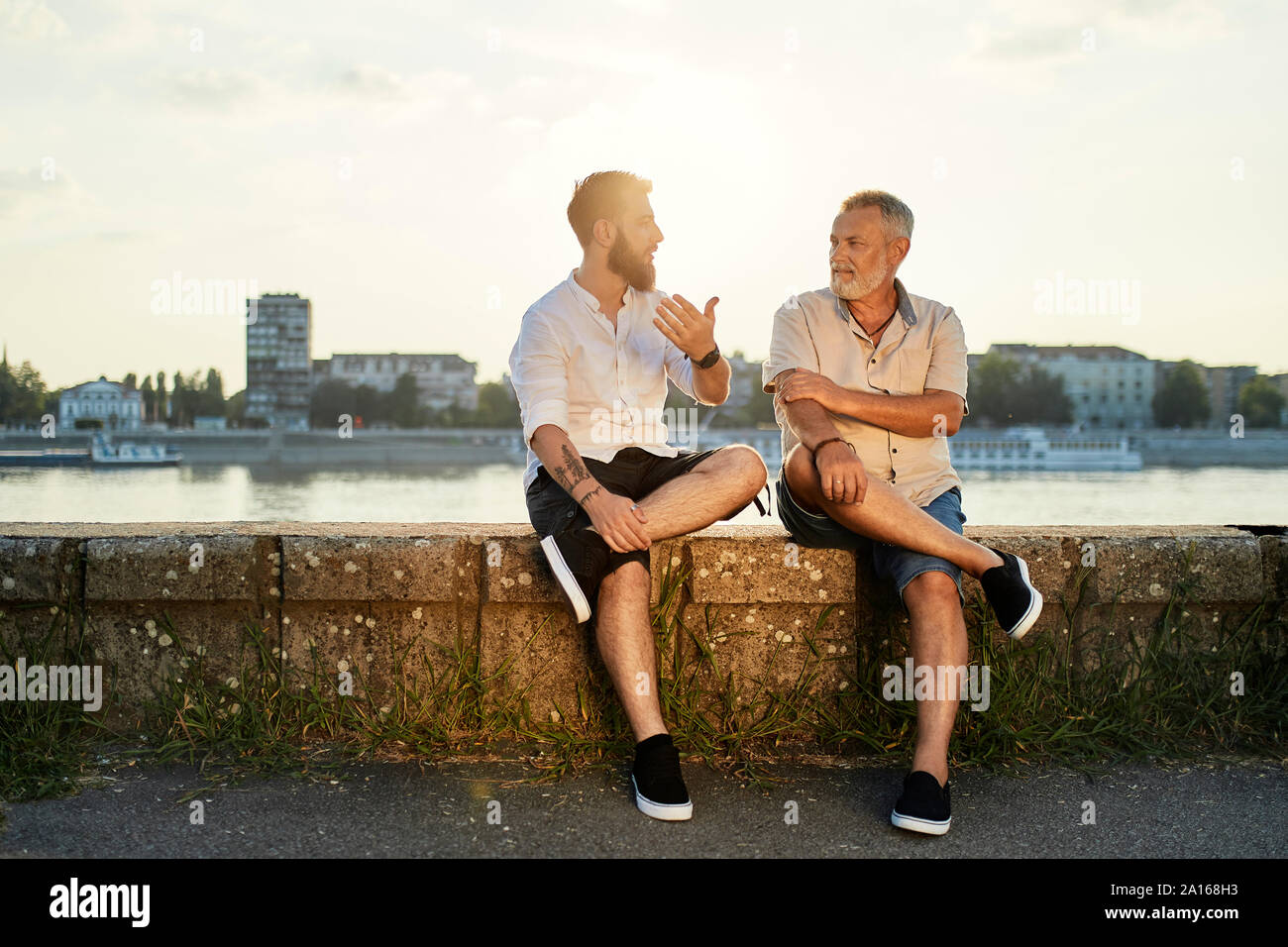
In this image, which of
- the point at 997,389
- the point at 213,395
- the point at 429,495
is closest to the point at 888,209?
the point at 429,495

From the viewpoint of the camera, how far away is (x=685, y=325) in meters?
2.69

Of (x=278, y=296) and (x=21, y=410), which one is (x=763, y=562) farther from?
(x=278, y=296)

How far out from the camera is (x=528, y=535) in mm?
2701

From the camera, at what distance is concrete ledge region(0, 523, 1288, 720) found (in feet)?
8.64

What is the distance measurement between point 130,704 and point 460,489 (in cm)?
3954

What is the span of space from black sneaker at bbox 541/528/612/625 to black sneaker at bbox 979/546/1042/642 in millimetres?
907

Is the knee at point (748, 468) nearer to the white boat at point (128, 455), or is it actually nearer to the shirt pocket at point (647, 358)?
the shirt pocket at point (647, 358)

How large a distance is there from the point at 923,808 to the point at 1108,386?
342ft

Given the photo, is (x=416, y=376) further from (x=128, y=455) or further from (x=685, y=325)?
(x=685, y=325)

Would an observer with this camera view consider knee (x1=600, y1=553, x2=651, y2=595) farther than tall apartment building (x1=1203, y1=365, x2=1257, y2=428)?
No

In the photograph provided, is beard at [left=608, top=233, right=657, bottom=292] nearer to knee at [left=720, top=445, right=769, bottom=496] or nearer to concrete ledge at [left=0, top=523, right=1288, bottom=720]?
knee at [left=720, top=445, right=769, bottom=496]

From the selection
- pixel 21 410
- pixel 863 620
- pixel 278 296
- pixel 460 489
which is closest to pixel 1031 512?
pixel 460 489

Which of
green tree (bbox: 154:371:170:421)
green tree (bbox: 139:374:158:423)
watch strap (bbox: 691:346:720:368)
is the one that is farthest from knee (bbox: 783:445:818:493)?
green tree (bbox: 139:374:158:423)

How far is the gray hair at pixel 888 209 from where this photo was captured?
2865 millimetres
